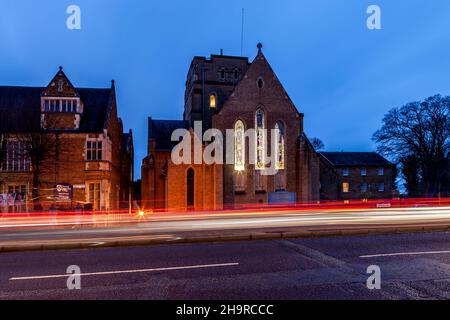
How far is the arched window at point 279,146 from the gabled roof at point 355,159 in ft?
83.7

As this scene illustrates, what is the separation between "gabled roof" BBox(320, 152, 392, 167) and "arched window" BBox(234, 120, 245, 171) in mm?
28199

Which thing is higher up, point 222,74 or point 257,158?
point 222,74

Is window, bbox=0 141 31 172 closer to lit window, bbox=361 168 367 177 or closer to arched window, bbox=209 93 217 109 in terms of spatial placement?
arched window, bbox=209 93 217 109

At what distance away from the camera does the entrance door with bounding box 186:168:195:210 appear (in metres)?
33.1

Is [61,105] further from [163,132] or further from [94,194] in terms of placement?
[163,132]

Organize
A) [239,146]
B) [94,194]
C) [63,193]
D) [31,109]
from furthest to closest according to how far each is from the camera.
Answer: [239,146], [31,109], [94,194], [63,193]

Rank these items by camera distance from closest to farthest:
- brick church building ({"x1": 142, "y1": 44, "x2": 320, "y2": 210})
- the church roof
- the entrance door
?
the entrance door, brick church building ({"x1": 142, "y1": 44, "x2": 320, "y2": 210}), the church roof

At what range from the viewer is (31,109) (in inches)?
1379

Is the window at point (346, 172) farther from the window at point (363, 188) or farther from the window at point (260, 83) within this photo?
the window at point (260, 83)

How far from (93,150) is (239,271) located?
96.5 feet

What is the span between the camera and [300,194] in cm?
3531

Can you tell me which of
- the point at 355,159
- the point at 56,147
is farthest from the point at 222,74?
the point at 355,159

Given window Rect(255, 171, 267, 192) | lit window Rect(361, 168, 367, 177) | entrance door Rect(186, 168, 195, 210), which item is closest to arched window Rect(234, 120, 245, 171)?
window Rect(255, 171, 267, 192)
